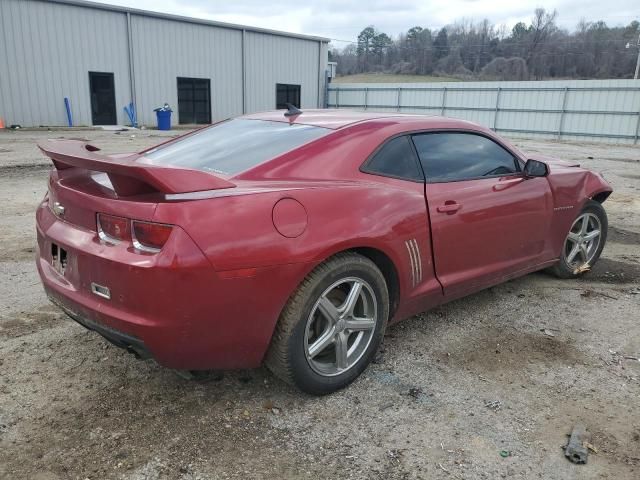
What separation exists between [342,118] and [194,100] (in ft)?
84.0

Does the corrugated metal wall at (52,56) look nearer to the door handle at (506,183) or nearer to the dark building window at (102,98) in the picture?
the dark building window at (102,98)

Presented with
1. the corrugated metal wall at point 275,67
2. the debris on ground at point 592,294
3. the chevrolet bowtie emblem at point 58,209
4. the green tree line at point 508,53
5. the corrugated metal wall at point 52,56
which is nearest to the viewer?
the chevrolet bowtie emblem at point 58,209

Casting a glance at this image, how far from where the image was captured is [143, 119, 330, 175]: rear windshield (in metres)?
2.97

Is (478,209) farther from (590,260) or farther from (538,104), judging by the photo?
(538,104)

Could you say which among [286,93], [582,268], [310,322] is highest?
[286,93]

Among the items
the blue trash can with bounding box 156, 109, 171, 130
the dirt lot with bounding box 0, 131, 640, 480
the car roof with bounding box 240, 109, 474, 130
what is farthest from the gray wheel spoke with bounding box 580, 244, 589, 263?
the blue trash can with bounding box 156, 109, 171, 130

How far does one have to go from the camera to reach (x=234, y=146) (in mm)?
3219

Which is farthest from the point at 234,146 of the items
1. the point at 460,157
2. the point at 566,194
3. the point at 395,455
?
the point at 566,194

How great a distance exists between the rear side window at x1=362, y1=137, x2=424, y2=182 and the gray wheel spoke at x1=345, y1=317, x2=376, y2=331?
83 centimetres

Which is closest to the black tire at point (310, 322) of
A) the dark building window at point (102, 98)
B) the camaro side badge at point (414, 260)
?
the camaro side badge at point (414, 260)

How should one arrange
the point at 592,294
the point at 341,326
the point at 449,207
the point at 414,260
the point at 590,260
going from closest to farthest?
1. the point at 341,326
2. the point at 414,260
3. the point at 449,207
4. the point at 592,294
5. the point at 590,260

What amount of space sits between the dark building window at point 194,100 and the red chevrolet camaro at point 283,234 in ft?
80.6

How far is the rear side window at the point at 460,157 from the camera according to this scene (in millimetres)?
3429

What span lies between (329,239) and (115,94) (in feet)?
78.9
